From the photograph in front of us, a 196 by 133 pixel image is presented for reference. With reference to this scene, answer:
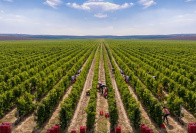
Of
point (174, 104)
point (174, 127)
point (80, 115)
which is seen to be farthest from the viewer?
point (80, 115)

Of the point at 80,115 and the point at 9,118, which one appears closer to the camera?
the point at 9,118

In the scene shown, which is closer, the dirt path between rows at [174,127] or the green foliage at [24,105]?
the dirt path between rows at [174,127]

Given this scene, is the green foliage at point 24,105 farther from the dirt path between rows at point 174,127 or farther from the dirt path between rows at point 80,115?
the dirt path between rows at point 174,127

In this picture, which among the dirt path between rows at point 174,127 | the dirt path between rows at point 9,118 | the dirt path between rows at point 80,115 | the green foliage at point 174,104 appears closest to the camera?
the dirt path between rows at point 174,127

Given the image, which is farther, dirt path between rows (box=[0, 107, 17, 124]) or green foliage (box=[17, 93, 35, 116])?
dirt path between rows (box=[0, 107, 17, 124])

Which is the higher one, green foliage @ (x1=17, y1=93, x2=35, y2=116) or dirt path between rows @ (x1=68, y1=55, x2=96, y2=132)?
green foliage @ (x1=17, y1=93, x2=35, y2=116)

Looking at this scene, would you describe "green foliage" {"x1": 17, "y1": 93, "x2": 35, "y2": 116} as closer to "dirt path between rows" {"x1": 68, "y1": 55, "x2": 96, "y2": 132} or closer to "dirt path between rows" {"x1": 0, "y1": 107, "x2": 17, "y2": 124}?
"dirt path between rows" {"x1": 0, "y1": 107, "x2": 17, "y2": 124}

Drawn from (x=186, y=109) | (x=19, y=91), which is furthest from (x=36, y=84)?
(x=186, y=109)

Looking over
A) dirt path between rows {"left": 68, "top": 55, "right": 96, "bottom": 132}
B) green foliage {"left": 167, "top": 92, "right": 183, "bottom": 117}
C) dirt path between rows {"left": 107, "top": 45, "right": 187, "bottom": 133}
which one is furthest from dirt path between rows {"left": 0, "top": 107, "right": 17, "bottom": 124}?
green foliage {"left": 167, "top": 92, "right": 183, "bottom": 117}

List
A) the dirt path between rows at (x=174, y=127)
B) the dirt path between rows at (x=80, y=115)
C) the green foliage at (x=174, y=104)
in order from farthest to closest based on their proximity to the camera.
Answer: the green foliage at (x=174, y=104), the dirt path between rows at (x=80, y=115), the dirt path between rows at (x=174, y=127)

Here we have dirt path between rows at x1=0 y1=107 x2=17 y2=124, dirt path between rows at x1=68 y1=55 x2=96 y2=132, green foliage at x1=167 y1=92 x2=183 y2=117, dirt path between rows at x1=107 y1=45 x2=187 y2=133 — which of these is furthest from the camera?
dirt path between rows at x1=0 y1=107 x2=17 y2=124

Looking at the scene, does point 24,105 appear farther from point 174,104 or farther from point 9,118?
point 174,104

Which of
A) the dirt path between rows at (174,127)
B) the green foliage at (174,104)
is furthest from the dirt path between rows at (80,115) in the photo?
the green foliage at (174,104)

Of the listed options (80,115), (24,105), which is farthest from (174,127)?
(24,105)
